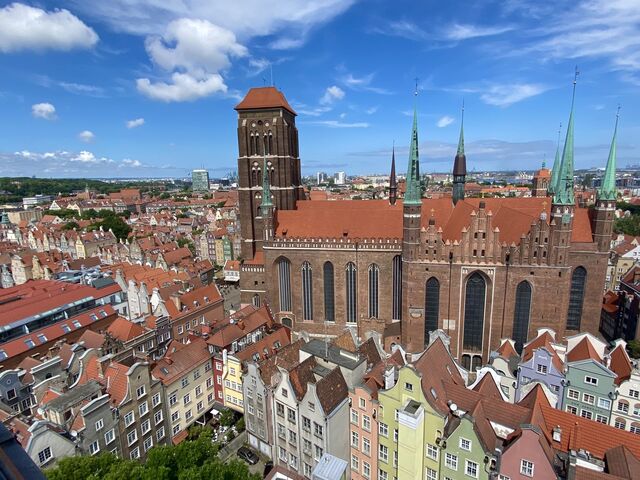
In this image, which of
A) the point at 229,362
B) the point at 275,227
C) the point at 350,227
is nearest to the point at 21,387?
the point at 229,362

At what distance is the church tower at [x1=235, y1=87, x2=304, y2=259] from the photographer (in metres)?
52.0

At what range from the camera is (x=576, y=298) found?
141 ft

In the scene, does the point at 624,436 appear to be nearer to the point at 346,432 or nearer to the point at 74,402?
the point at 346,432

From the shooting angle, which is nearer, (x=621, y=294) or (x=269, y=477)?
(x=269, y=477)

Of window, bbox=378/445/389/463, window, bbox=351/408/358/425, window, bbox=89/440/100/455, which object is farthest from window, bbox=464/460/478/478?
window, bbox=89/440/100/455

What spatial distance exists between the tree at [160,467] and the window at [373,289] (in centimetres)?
3038

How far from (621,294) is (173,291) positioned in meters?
66.2

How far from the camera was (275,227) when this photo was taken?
171ft

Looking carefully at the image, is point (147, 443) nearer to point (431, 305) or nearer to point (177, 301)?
point (177, 301)

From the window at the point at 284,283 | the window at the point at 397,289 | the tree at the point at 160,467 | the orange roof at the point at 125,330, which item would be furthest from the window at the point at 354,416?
the orange roof at the point at 125,330

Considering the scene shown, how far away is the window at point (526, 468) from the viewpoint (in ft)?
66.2

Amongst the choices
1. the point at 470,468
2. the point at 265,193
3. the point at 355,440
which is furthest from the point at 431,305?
the point at 265,193

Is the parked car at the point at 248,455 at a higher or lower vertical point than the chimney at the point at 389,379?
lower

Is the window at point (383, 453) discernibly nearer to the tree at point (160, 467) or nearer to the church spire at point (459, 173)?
the tree at point (160, 467)
